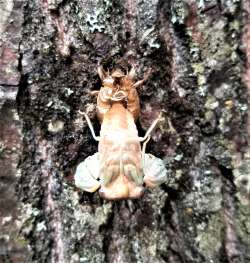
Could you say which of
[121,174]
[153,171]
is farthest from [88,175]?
[153,171]

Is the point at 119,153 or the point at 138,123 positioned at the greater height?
the point at 138,123

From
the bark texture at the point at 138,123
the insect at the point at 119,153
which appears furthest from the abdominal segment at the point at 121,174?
the bark texture at the point at 138,123

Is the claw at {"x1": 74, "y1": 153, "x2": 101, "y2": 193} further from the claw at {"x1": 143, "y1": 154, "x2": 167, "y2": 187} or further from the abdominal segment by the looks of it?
the claw at {"x1": 143, "y1": 154, "x2": 167, "y2": 187}

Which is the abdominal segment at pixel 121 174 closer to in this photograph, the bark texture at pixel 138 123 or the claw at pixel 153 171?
the claw at pixel 153 171

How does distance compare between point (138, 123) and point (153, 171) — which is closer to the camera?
point (153, 171)

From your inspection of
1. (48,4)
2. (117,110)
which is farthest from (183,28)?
(48,4)

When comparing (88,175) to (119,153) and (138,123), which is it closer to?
(119,153)
